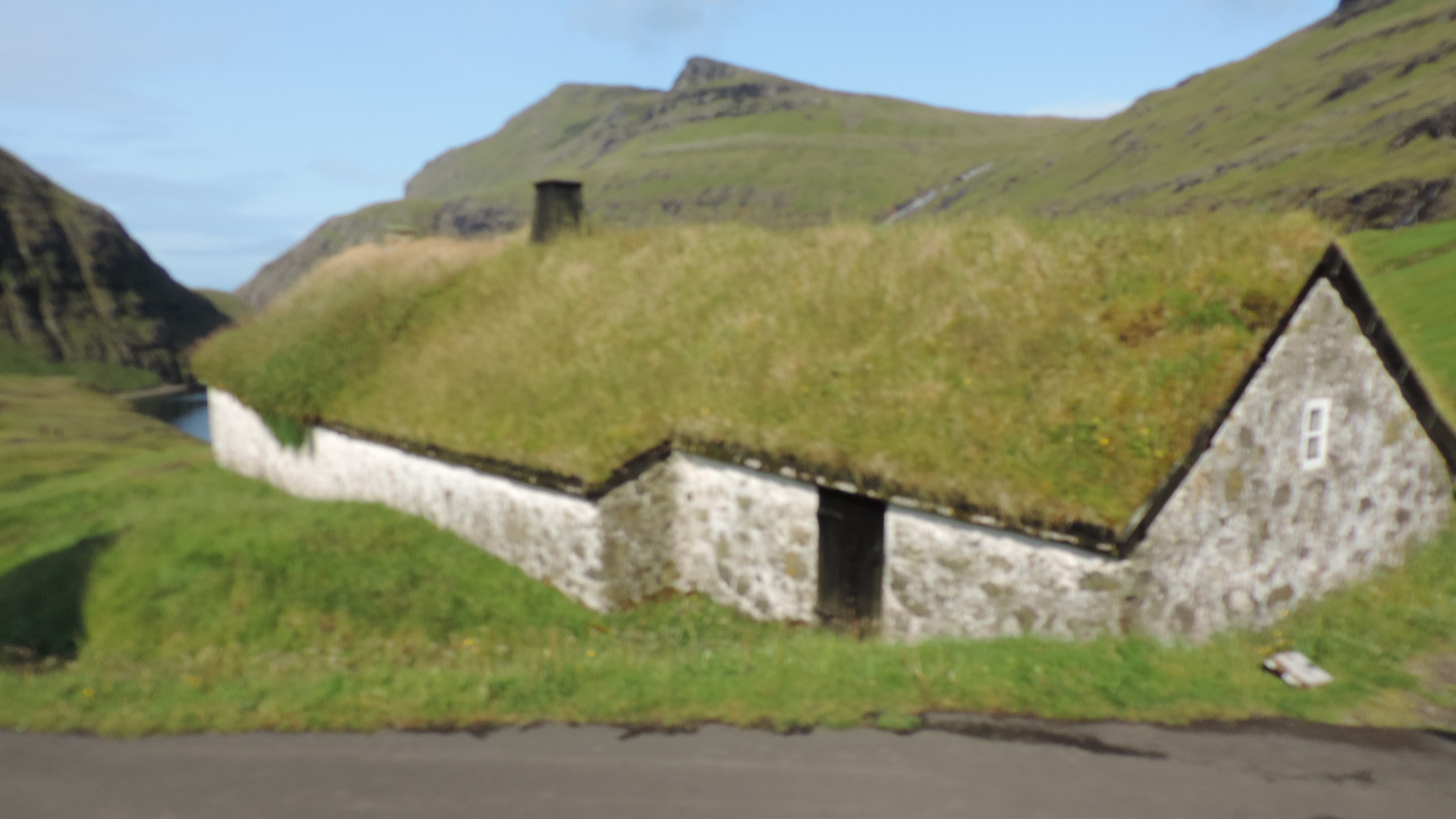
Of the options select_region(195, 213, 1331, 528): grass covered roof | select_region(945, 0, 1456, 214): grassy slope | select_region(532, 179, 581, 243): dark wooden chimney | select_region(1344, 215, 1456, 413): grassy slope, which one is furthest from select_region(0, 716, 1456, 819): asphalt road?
select_region(945, 0, 1456, 214): grassy slope

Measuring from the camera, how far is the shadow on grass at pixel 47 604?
13.1 metres

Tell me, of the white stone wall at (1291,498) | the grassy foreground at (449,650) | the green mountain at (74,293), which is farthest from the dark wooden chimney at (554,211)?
the green mountain at (74,293)

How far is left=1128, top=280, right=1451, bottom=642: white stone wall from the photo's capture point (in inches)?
376

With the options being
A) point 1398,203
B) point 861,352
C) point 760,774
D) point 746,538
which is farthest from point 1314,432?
point 1398,203

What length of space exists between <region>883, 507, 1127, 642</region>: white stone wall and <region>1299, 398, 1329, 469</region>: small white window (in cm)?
375

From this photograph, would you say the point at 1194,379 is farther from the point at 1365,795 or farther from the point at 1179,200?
the point at 1179,200

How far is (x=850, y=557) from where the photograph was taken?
37.7ft

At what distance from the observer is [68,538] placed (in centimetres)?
1692

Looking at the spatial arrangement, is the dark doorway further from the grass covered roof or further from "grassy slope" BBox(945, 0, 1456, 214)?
"grassy slope" BBox(945, 0, 1456, 214)

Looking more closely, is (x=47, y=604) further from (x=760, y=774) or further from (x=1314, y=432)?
(x=1314, y=432)

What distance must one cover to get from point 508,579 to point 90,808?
749 cm

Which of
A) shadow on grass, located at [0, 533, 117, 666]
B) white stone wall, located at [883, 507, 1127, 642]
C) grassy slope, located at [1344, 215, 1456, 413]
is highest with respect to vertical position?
grassy slope, located at [1344, 215, 1456, 413]

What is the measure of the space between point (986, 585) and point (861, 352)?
4.80 metres

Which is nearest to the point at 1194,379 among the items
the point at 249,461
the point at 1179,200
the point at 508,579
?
the point at 508,579
